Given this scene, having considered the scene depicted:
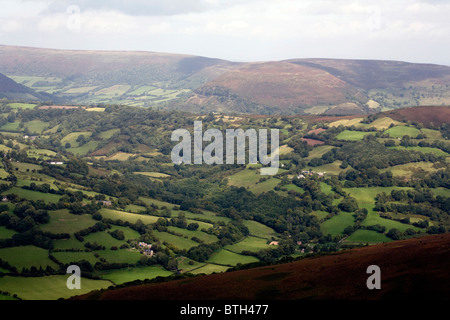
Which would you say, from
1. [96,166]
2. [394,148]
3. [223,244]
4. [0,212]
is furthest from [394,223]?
[96,166]

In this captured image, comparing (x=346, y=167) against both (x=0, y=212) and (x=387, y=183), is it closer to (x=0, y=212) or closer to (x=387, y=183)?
(x=387, y=183)

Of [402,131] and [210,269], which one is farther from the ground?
[402,131]

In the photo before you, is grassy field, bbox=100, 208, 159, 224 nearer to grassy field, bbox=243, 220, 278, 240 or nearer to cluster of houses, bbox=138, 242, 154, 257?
cluster of houses, bbox=138, 242, 154, 257

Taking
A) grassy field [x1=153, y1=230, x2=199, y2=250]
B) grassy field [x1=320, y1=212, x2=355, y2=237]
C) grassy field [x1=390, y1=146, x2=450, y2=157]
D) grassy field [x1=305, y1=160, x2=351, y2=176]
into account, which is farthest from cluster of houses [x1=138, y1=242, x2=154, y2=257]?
grassy field [x1=390, y1=146, x2=450, y2=157]

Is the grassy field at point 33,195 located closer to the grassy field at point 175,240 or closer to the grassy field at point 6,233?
the grassy field at point 6,233

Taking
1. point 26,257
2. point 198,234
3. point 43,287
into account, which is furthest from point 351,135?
point 43,287

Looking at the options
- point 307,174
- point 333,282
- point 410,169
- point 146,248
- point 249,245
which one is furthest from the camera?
point 307,174

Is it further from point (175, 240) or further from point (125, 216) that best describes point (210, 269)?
point (125, 216)

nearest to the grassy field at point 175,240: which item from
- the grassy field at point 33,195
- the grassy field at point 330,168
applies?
the grassy field at point 33,195
